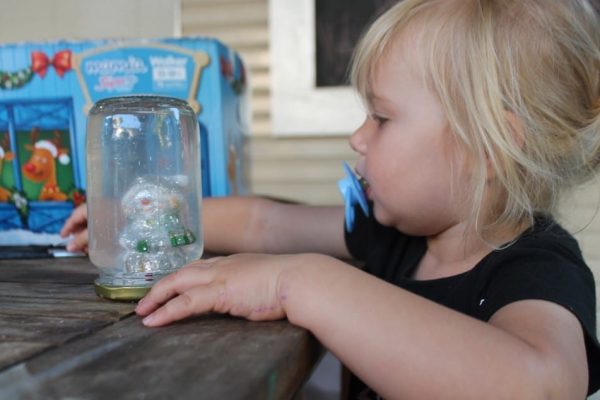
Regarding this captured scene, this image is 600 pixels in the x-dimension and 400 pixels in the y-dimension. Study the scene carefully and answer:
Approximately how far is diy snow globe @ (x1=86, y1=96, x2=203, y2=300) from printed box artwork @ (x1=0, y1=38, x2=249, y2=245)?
0.57 m

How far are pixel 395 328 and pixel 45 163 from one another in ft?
4.01

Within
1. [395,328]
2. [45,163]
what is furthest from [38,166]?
[395,328]

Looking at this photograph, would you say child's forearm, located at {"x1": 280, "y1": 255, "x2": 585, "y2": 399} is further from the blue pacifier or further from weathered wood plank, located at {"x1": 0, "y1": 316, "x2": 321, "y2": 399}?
the blue pacifier

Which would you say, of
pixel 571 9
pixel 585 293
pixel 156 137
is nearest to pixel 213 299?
pixel 156 137

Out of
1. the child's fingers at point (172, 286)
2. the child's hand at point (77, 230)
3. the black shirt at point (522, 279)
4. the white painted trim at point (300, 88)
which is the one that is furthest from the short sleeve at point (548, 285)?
the white painted trim at point (300, 88)

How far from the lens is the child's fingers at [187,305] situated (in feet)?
2.22

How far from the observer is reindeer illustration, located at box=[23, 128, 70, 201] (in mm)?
1573

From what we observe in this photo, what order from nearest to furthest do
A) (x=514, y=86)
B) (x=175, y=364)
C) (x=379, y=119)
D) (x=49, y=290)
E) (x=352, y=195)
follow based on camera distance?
(x=175, y=364) → (x=49, y=290) → (x=514, y=86) → (x=379, y=119) → (x=352, y=195)

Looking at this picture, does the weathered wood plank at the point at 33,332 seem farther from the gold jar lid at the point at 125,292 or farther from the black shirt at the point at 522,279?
the black shirt at the point at 522,279

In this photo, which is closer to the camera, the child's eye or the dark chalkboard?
the child's eye

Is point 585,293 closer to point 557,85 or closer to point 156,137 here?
point 557,85

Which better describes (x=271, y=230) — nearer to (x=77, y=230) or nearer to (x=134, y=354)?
(x=77, y=230)

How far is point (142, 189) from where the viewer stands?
0.95 metres

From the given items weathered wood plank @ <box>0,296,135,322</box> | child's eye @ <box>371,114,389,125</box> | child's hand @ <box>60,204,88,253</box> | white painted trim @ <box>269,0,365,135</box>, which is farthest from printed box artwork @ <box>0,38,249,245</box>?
white painted trim @ <box>269,0,365,135</box>
